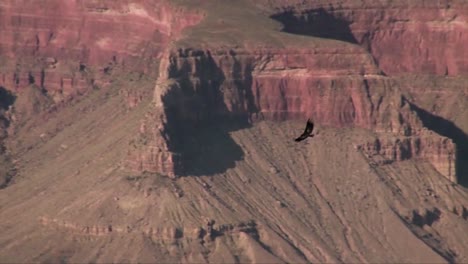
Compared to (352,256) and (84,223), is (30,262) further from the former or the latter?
(352,256)

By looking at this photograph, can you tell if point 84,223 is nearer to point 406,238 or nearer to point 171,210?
point 171,210

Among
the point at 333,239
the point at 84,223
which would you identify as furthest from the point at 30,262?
the point at 333,239

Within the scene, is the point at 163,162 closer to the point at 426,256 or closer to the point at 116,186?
the point at 116,186

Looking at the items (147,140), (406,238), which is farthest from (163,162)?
(406,238)

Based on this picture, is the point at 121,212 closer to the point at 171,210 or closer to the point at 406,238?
the point at 171,210

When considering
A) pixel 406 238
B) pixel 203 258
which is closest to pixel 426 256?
pixel 406 238

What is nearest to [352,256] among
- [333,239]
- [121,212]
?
[333,239]
